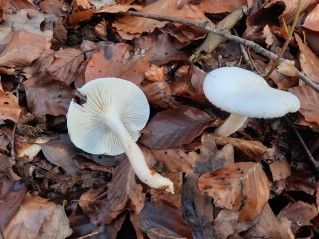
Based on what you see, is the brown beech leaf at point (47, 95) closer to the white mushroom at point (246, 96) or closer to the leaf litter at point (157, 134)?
the leaf litter at point (157, 134)

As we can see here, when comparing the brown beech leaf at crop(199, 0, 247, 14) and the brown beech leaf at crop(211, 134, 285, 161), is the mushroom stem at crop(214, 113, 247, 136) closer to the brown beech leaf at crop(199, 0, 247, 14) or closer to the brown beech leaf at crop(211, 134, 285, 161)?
the brown beech leaf at crop(211, 134, 285, 161)

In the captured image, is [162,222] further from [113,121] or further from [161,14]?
[161,14]

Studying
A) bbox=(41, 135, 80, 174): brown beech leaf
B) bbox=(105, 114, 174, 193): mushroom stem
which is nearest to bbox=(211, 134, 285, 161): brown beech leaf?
bbox=(105, 114, 174, 193): mushroom stem

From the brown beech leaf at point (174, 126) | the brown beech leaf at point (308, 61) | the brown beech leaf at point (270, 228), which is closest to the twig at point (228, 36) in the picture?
the brown beech leaf at point (308, 61)

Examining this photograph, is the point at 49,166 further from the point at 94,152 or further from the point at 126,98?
the point at 126,98

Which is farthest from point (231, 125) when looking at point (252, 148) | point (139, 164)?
point (139, 164)

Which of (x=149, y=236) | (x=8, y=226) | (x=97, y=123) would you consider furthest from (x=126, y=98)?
(x=8, y=226)
